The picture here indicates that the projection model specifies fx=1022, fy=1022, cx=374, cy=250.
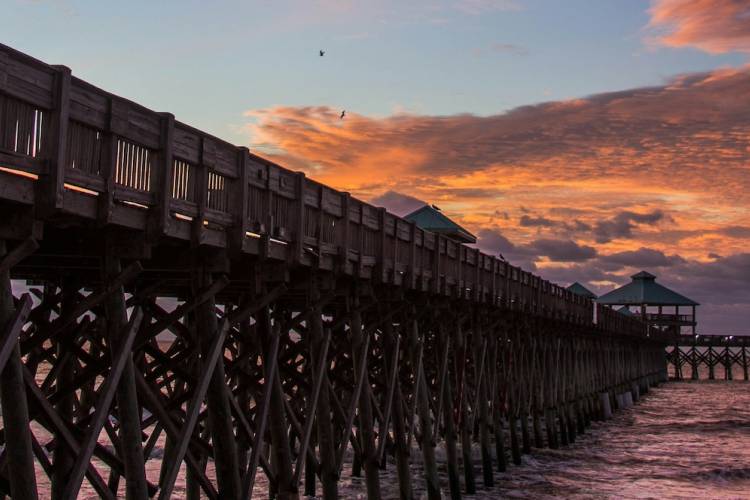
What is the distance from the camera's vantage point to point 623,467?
3064 cm

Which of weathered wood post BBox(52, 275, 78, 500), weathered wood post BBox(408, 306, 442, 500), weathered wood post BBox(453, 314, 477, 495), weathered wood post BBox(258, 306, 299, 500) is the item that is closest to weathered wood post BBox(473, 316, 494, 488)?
weathered wood post BBox(453, 314, 477, 495)

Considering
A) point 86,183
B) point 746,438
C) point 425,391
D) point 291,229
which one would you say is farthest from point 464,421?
point 746,438

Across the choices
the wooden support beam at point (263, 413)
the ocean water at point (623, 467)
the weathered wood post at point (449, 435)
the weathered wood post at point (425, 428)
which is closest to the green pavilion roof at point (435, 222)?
the ocean water at point (623, 467)

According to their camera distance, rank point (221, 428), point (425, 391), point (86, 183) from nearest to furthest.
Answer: point (86, 183), point (221, 428), point (425, 391)

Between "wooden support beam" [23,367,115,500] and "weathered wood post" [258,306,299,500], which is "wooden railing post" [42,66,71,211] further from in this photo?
"weathered wood post" [258,306,299,500]

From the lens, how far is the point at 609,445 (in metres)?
36.2

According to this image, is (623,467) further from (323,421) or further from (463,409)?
(323,421)

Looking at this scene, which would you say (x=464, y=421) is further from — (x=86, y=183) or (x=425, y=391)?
(x=86, y=183)

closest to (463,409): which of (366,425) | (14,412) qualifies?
(366,425)

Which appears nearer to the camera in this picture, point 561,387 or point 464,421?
point 464,421

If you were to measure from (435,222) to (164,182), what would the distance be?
27912 millimetres

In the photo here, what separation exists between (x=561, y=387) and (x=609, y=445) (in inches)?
103

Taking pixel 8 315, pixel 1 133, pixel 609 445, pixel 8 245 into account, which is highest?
pixel 1 133

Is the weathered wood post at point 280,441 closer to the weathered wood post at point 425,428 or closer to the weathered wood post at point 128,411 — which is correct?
the weathered wood post at point 128,411
